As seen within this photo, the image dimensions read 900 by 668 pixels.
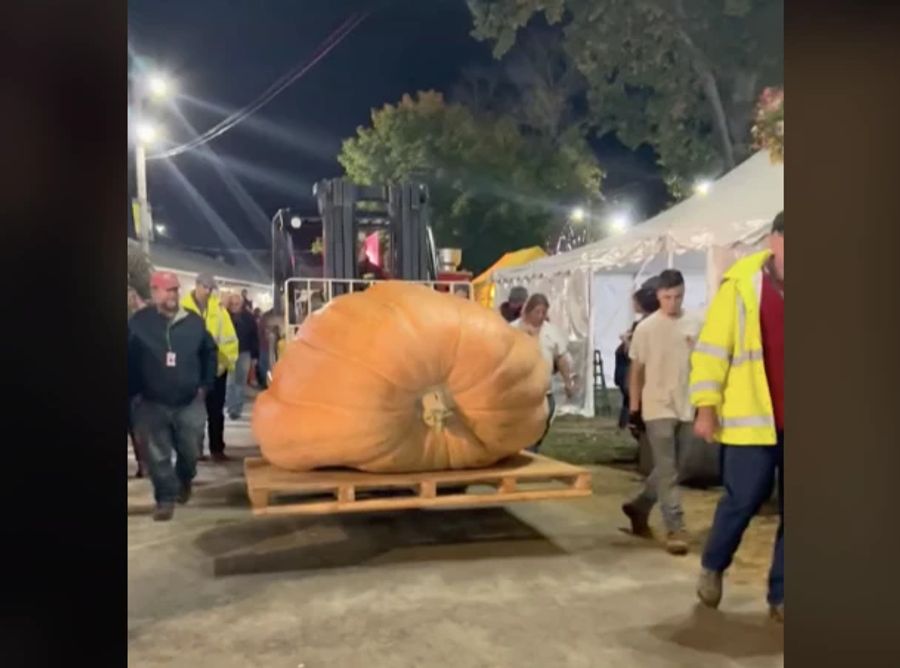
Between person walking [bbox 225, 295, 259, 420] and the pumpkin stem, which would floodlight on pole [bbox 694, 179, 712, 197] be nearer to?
the pumpkin stem

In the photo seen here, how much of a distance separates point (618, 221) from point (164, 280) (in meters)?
1.09

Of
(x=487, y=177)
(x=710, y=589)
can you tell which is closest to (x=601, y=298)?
(x=487, y=177)

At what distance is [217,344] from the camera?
6.68ft

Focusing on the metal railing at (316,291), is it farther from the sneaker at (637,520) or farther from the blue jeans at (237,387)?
the sneaker at (637,520)

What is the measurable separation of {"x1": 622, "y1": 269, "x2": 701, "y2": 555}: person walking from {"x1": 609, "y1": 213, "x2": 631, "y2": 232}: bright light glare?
15 centimetres

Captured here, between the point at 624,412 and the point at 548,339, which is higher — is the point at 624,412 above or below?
below

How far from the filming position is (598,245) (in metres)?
2.18

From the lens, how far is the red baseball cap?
6.47 feet

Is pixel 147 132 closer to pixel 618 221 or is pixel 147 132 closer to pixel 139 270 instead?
pixel 139 270

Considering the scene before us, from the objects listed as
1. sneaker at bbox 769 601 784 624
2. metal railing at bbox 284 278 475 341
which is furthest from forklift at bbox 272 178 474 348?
sneaker at bbox 769 601 784 624
